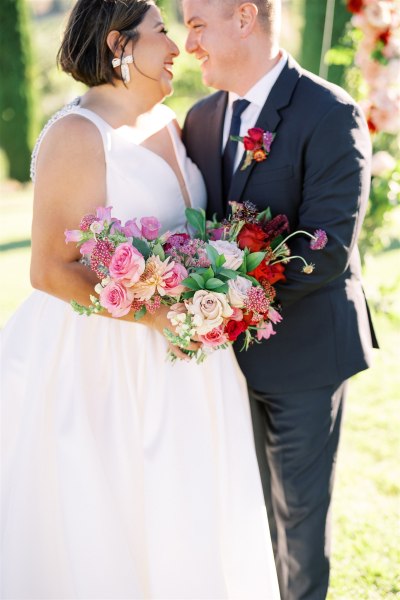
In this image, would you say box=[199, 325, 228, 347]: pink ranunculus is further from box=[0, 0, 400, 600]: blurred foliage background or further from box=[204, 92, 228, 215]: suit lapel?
box=[0, 0, 400, 600]: blurred foliage background

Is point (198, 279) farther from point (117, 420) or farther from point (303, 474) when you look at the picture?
point (303, 474)

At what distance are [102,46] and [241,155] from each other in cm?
70

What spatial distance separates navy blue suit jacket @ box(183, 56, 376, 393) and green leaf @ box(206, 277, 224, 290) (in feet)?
1.53

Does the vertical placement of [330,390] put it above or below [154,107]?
below

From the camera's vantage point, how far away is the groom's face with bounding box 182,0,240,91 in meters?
2.86

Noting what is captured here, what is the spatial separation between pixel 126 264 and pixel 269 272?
1.73 ft

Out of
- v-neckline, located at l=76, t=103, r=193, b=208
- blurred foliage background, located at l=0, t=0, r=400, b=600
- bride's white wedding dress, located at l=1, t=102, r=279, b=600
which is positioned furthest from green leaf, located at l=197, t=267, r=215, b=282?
blurred foliage background, located at l=0, t=0, r=400, b=600

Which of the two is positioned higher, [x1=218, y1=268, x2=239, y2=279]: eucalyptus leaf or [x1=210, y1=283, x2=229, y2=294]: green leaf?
[x1=218, y1=268, x2=239, y2=279]: eucalyptus leaf

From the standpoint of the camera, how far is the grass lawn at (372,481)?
3.56 metres

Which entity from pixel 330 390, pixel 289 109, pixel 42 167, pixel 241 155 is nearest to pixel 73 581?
pixel 330 390

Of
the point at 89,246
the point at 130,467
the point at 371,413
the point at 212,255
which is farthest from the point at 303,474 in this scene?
the point at 371,413

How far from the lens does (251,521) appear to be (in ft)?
9.20

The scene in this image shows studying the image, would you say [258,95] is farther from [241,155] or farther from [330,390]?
[330,390]

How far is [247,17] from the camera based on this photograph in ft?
9.33
